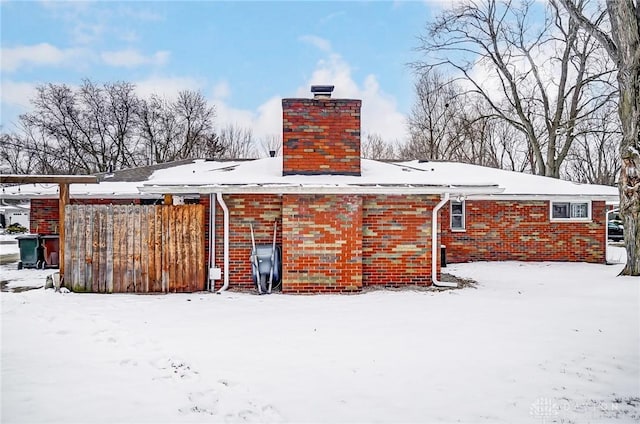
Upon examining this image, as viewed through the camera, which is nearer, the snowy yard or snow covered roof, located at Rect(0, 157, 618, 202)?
the snowy yard

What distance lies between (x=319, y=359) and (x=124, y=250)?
5.41 metres

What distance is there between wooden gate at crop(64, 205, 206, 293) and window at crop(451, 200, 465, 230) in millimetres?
8977

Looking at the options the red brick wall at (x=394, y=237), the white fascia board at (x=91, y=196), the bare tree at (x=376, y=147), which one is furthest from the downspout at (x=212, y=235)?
the bare tree at (x=376, y=147)

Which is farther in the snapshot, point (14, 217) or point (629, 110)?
point (14, 217)

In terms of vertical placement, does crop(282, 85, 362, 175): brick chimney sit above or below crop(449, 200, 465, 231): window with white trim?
above

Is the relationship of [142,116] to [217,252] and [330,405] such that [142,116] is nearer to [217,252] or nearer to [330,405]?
[217,252]

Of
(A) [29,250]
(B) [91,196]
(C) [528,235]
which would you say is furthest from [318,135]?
(A) [29,250]

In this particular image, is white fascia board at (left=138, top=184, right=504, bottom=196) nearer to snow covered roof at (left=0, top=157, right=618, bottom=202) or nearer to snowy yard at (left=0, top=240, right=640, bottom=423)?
snow covered roof at (left=0, top=157, right=618, bottom=202)

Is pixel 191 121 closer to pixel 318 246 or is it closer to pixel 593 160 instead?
pixel 318 246

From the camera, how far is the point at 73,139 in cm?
3158

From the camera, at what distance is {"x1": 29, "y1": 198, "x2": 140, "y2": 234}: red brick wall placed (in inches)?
513

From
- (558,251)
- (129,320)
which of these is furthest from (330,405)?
(558,251)

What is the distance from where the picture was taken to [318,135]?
9.03 m

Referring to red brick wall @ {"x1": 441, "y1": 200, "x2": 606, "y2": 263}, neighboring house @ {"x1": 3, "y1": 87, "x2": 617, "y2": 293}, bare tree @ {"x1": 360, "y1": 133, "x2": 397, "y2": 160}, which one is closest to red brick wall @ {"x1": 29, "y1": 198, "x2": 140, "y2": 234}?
neighboring house @ {"x1": 3, "y1": 87, "x2": 617, "y2": 293}
